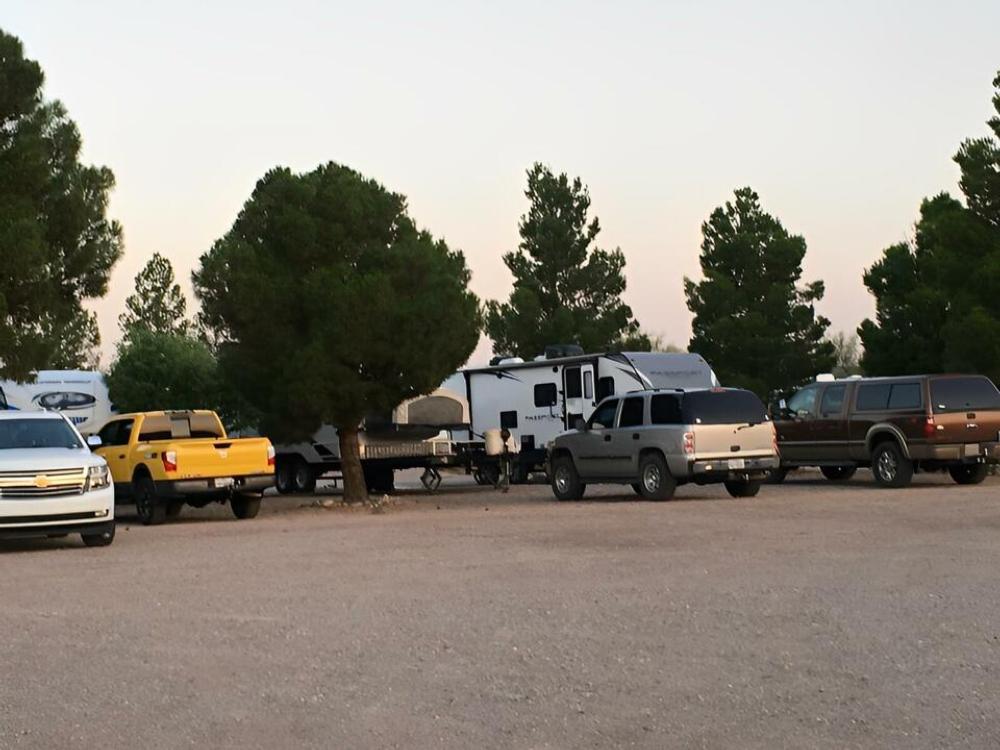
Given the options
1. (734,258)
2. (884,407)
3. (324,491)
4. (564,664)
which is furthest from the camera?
(734,258)

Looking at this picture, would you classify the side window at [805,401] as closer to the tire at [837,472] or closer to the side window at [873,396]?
the side window at [873,396]

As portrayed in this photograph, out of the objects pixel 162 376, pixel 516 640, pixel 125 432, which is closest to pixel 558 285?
pixel 162 376

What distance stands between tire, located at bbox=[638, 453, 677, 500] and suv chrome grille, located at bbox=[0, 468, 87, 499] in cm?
1070

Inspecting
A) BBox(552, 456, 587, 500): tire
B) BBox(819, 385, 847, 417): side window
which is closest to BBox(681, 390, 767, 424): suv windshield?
BBox(552, 456, 587, 500): tire

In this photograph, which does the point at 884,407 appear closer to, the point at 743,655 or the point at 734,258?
the point at 743,655

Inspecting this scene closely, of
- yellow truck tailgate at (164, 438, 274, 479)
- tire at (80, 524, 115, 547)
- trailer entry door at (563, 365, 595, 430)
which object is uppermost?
trailer entry door at (563, 365, 595, 430)

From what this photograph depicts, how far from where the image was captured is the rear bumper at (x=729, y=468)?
26.0 metres

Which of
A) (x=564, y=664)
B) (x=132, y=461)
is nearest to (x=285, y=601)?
(x=564, y=664)

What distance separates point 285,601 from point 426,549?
4.97m

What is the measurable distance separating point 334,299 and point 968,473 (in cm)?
1254

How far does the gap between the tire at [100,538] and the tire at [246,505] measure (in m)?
5.66

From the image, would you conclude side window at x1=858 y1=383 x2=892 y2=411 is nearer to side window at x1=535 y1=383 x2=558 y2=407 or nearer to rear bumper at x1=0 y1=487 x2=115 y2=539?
side window at x1=535 y1=383 x2=558 y2=407

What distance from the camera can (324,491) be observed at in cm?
3616

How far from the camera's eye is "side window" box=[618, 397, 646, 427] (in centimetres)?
2738
